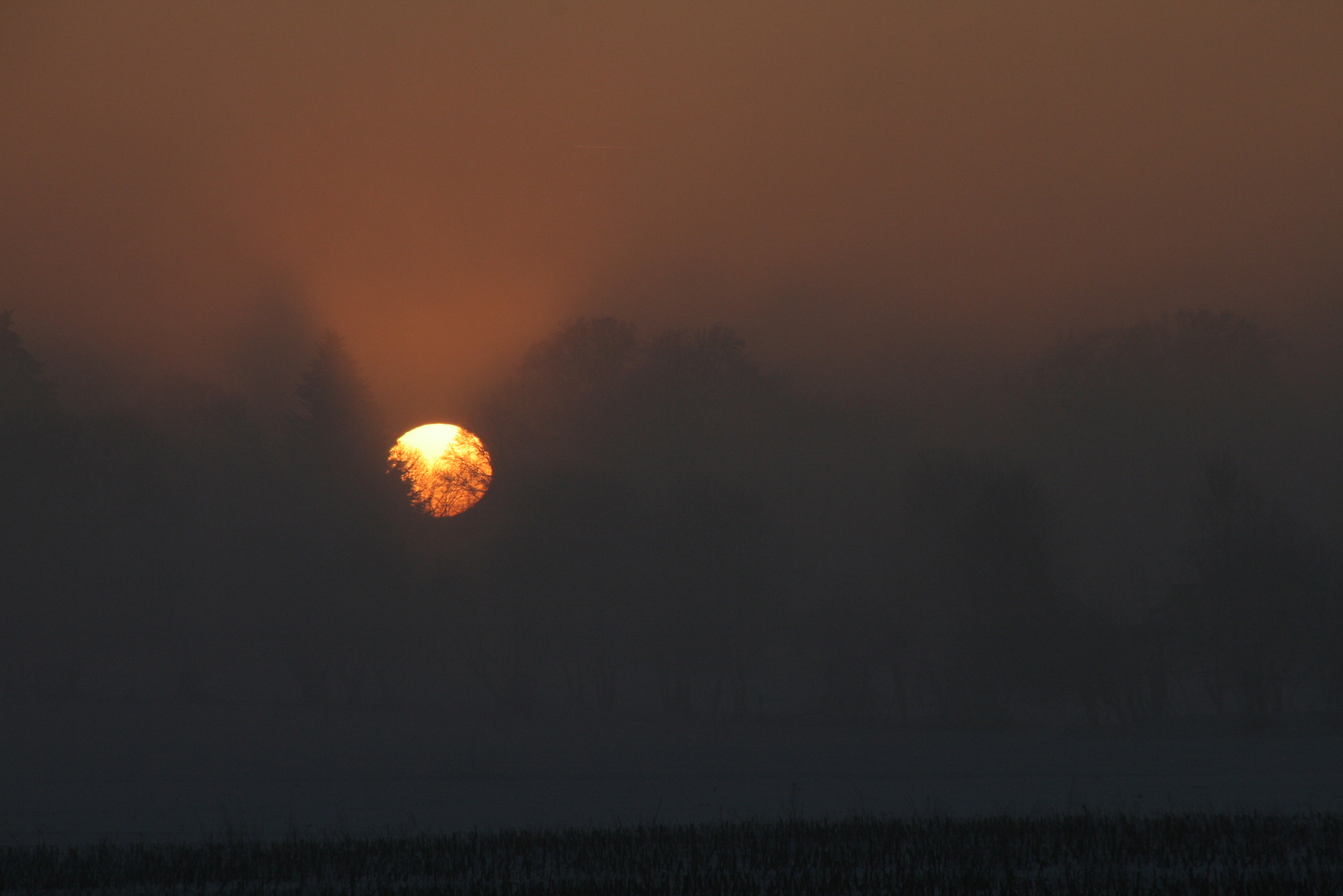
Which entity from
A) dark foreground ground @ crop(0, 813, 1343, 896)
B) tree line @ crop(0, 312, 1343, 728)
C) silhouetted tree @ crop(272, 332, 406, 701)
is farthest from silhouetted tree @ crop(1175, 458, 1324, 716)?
silhouetted tree @ crop(272, 332, 406, 701)

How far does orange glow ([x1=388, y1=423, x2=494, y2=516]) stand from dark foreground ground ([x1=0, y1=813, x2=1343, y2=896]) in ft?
131

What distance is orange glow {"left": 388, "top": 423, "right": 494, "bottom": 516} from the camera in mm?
59188

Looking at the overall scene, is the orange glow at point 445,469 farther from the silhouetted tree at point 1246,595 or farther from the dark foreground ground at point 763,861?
the dark foreground ground at point 763,861

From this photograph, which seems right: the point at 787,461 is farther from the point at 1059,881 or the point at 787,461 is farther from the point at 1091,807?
the point at 1059,881

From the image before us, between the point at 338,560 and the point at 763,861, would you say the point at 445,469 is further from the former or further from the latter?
the point at 763,861

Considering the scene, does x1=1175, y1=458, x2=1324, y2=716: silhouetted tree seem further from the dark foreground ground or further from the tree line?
the dark foreground ground

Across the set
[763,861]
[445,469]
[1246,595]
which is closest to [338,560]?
[445,469]

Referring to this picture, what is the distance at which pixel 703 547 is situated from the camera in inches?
2111

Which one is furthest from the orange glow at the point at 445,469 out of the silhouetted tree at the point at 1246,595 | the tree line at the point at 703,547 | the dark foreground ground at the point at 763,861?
the dark foreground ground at the point at 763,861

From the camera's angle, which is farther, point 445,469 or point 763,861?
point 445,469

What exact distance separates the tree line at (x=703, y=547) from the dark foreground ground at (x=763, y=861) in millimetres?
30913

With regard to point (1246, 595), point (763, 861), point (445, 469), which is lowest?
point (763, 861)

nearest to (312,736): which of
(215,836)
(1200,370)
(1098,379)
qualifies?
(215,836)

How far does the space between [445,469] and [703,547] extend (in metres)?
16.7
